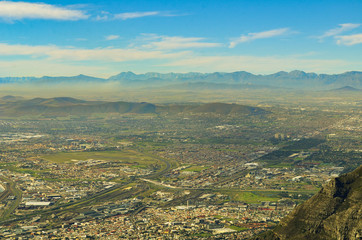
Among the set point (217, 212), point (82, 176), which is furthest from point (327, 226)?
point (82, 176)

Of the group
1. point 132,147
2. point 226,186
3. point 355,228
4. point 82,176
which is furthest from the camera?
point 132,147

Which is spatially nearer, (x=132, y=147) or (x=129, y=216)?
(x=129, y=216)

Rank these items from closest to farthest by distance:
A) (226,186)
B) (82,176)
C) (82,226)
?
(82,226) < (226,186) < (82,176)

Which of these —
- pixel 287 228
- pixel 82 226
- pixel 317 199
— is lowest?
pixel 82 226

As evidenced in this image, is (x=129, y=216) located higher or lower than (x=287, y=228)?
lower

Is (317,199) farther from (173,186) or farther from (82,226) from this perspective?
(173,186)

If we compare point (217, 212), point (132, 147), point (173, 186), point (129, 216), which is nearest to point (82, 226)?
point (129, 216)
